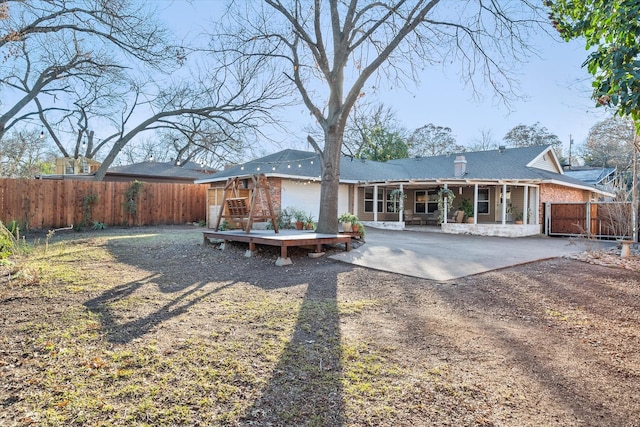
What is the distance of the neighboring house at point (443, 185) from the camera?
635 inches

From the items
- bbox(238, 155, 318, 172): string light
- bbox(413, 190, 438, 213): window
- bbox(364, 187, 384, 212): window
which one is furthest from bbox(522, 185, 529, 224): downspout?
bbox(238, 155, 318, 172): string light

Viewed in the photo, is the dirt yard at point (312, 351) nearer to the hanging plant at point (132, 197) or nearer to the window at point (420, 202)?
the hanging plant at point (132, 197)

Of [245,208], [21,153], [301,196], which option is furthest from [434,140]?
[21,153]

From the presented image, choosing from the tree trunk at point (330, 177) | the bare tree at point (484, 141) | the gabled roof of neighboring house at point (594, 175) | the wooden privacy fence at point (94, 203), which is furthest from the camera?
the bare tree at point (484, 141)

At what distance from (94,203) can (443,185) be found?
15.0 meters

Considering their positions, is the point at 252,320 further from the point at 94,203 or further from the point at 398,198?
the point at 398,198

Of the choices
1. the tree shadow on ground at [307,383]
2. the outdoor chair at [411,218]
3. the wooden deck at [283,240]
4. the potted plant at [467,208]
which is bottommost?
the tree shadow on ground at [307,383]

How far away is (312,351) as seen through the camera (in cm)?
346

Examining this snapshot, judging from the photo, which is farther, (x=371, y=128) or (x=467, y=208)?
(x=371, y=128)

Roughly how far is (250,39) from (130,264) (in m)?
7.83

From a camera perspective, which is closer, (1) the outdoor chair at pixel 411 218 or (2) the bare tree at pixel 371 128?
(1) the outdoor chair at pixel 411 218

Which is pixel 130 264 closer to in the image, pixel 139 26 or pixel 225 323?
pixel 225 323

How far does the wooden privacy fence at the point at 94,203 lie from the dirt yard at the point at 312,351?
9091mm

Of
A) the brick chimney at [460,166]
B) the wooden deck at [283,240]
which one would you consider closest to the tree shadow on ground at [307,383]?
the wooden deck at [283,240]
